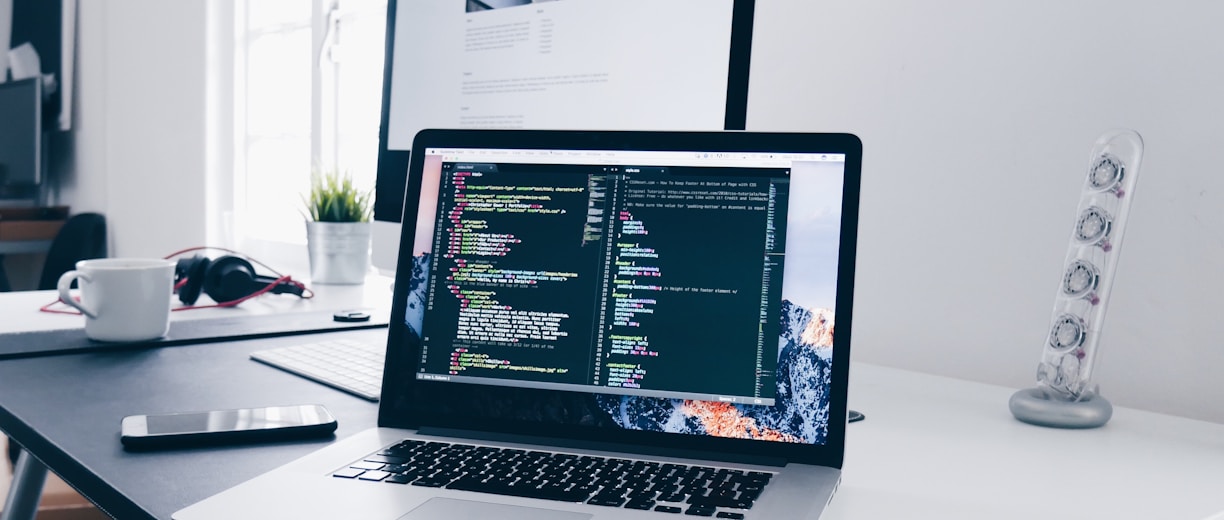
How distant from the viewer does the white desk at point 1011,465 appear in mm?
525

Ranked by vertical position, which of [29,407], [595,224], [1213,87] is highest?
[1213,87]

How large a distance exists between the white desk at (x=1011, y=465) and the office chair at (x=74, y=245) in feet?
9.81

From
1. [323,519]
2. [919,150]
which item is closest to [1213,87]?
[919,150]

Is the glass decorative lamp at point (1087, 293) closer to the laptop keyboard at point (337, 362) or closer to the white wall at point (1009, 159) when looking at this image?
the white wall at point (1009, 159)

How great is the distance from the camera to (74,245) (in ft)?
10.0

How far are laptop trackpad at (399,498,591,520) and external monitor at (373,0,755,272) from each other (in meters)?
0.42

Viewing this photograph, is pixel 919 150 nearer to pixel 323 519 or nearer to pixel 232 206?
pixel 323 519

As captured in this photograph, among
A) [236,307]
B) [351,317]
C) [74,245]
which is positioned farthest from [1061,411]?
[74,245]

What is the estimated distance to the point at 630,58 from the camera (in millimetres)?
873

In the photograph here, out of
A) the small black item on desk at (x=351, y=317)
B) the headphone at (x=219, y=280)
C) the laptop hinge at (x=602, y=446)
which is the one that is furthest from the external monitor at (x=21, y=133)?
the laptop hinge at (x=602, y=446)

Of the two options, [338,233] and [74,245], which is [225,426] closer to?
[338,233]

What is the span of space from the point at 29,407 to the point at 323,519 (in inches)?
14.3

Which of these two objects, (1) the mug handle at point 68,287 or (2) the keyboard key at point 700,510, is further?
(1) the mug handle at point 68,287

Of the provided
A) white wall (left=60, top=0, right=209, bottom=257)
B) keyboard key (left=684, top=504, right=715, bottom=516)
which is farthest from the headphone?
white wall (left=60, top=0, right=209, bottom=257)
